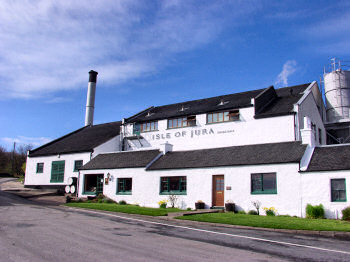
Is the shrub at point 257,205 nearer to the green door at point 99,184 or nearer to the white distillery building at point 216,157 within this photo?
the white distillery building at point 216,157

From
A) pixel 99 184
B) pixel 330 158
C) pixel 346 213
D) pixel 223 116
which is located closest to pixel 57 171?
pixel 99 184

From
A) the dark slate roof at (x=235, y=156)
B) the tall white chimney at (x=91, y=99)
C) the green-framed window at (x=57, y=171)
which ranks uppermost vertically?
the tall white chimney at (x=91, y=99)

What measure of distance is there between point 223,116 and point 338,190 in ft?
49.6

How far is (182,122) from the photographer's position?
112 ft

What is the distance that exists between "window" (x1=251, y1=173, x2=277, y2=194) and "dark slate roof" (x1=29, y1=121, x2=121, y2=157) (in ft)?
64.7

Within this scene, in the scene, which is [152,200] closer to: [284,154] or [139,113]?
[284,154]

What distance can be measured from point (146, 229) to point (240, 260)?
573 centimetres

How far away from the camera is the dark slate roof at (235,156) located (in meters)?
21.0

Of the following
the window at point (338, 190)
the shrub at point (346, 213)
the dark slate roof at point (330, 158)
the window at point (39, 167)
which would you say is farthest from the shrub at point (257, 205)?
the window at point (39, 167)

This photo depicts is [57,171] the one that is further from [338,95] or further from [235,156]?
[338,95]

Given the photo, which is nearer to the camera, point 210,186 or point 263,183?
point 263,183

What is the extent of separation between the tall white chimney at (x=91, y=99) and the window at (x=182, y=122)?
63.4 ft

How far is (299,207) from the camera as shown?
18.7m

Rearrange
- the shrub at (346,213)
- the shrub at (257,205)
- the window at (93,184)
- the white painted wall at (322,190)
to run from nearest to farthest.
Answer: the shrub at (346,213)
the white painted wall at (322,190)
the shrub at (257,205)
the window at (93,184)
